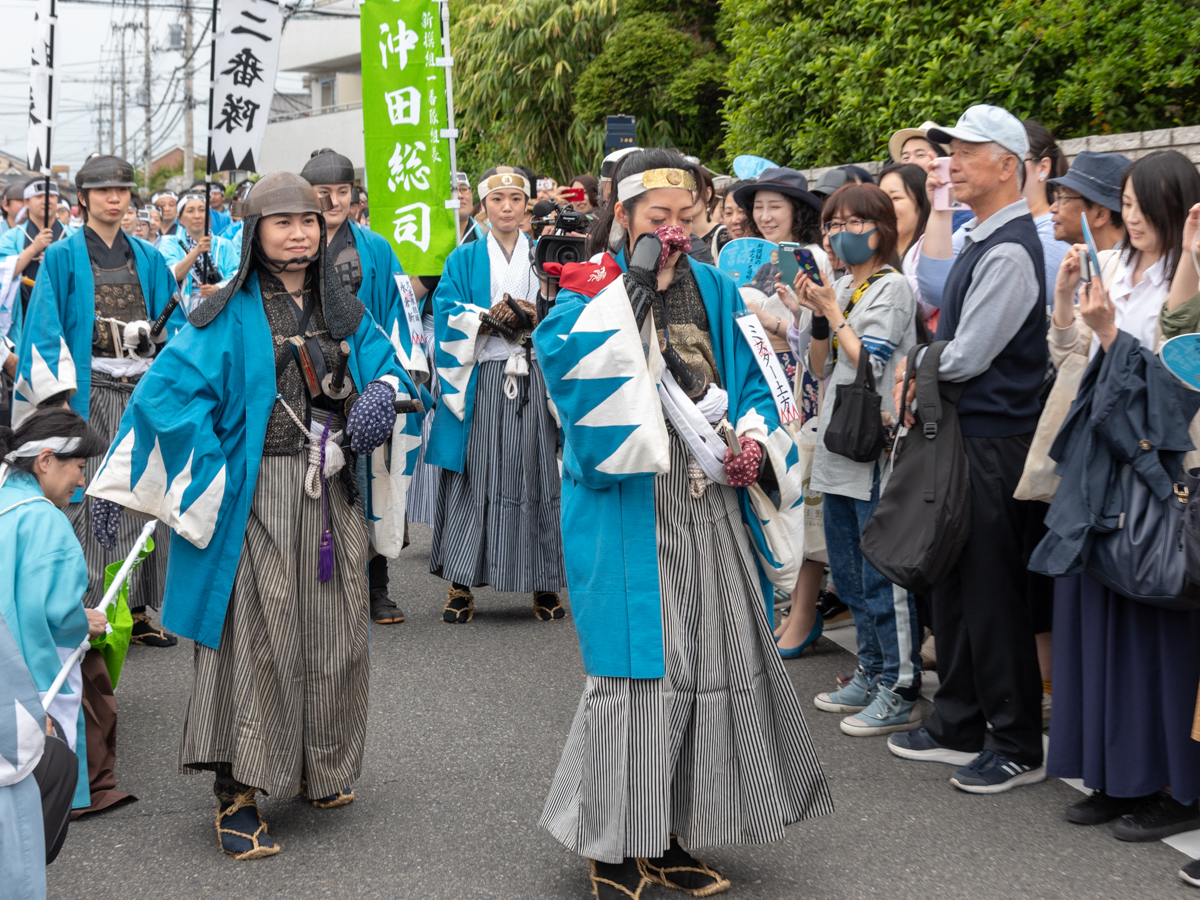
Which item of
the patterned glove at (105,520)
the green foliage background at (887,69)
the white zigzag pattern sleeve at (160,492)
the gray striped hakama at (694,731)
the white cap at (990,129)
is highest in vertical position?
the green foliage background at (887,69)

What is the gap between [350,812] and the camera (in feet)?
13.0

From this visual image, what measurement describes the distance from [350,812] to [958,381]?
241 centimetres

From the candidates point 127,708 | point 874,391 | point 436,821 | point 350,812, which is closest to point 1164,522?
point 874,391

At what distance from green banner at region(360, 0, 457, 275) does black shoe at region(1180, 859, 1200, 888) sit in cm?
480

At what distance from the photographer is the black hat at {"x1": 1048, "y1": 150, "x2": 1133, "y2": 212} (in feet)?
12.7

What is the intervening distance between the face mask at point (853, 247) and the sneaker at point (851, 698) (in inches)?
63.5

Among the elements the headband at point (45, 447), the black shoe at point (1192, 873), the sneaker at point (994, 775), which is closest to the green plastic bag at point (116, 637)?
the headband at point (45, 447)

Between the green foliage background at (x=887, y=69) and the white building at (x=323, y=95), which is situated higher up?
the white building at (x=323, y=95)

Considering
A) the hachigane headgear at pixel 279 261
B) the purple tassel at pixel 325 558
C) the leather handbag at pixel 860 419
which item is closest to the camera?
the hachigane headgear at pixel 279 261

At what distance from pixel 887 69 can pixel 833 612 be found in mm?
3402

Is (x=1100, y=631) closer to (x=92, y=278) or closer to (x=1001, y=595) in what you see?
(x=1001, y=595)

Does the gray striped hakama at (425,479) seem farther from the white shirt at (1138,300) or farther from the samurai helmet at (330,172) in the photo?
the white shirt at (1138,300)

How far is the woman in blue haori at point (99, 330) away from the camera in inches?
222

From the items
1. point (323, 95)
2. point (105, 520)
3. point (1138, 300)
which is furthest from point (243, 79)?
point (323, 95)
